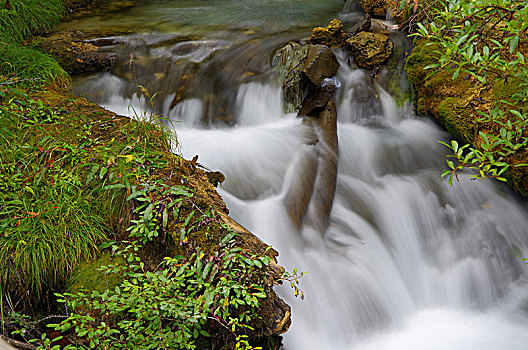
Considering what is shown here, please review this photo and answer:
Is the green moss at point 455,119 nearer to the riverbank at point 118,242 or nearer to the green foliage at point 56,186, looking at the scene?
the riverbank at point 118,242

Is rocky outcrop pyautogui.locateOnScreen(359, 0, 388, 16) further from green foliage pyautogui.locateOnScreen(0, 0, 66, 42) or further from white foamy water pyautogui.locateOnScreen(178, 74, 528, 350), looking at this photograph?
green foliage pyautogui.locateOnScreen(0, 0, 66, 42)

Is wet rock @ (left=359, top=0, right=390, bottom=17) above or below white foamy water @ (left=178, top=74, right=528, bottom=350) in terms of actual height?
above

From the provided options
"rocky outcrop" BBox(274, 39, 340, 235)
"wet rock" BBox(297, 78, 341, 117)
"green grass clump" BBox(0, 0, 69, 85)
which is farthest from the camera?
"wet rock" BBox(297, 78, 341, 117)

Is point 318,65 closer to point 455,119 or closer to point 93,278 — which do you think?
point 455,119

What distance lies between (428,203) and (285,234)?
6.20 feet

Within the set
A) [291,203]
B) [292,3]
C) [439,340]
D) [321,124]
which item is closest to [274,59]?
[321,124]

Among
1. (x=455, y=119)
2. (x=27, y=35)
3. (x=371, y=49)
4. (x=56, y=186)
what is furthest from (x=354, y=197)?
(x=27, y=35)

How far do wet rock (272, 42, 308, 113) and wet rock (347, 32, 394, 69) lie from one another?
803 millimetres

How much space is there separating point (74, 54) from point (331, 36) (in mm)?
3806

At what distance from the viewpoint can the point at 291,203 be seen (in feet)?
13.2

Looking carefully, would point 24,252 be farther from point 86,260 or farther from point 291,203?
point 291,203

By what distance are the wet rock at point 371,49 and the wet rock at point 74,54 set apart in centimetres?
368

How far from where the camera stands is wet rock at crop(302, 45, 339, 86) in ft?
16.9

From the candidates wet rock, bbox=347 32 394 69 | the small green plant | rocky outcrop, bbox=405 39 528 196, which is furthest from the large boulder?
the small green plant
